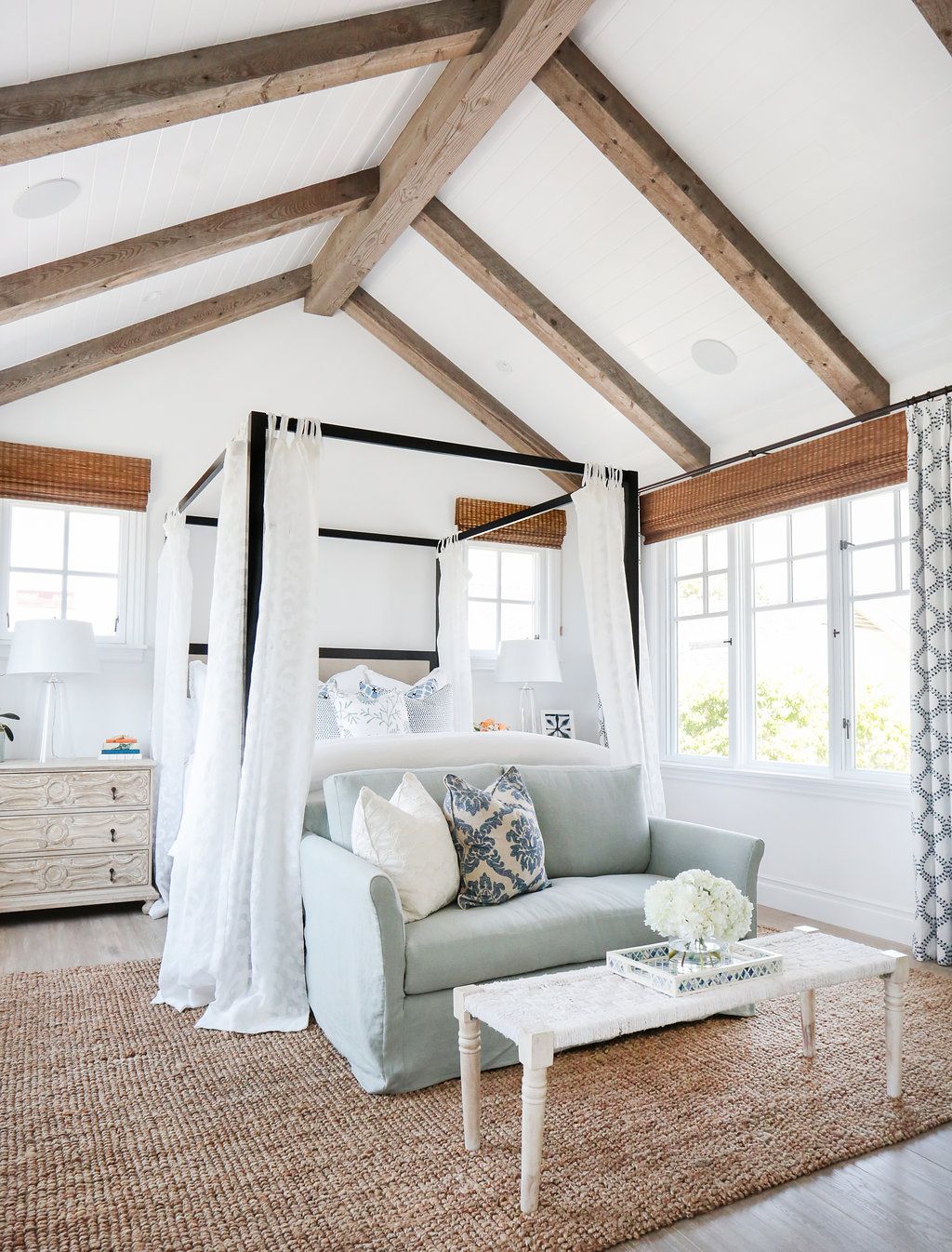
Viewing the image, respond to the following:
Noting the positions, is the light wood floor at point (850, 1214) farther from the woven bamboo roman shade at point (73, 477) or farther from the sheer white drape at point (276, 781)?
the woven bamboo roman shade at point (73, 477)

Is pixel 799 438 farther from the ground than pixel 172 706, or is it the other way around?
pixel 799 438

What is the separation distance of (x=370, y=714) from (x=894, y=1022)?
307cm

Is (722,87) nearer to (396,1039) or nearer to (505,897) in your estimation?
(505,897)

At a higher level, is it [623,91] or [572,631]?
[623,91]

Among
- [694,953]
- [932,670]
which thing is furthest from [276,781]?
[932,670]

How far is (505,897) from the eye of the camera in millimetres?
2844

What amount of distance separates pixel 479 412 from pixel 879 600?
10.1 feet

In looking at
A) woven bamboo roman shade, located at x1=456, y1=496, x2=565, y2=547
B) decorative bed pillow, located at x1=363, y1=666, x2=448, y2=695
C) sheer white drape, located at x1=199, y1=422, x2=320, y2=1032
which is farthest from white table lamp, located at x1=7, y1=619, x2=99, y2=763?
woven bamboo roman shade, located at x1=456, y1=496, x2=565, y2=547

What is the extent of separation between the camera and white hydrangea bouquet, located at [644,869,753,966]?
213 cm

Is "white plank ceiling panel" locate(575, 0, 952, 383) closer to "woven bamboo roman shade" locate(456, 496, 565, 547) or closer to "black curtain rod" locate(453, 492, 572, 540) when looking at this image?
"black curtain rod" locate(453, 492, 572, 540)

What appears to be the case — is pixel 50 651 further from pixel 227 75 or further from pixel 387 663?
pixel 227 75

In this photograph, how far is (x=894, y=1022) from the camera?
2365mm

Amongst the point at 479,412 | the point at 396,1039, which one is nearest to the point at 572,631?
the point at 479,412

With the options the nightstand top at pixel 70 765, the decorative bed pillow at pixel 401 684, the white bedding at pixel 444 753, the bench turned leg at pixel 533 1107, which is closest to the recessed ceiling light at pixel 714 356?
the white bedding at pixel 444 753
